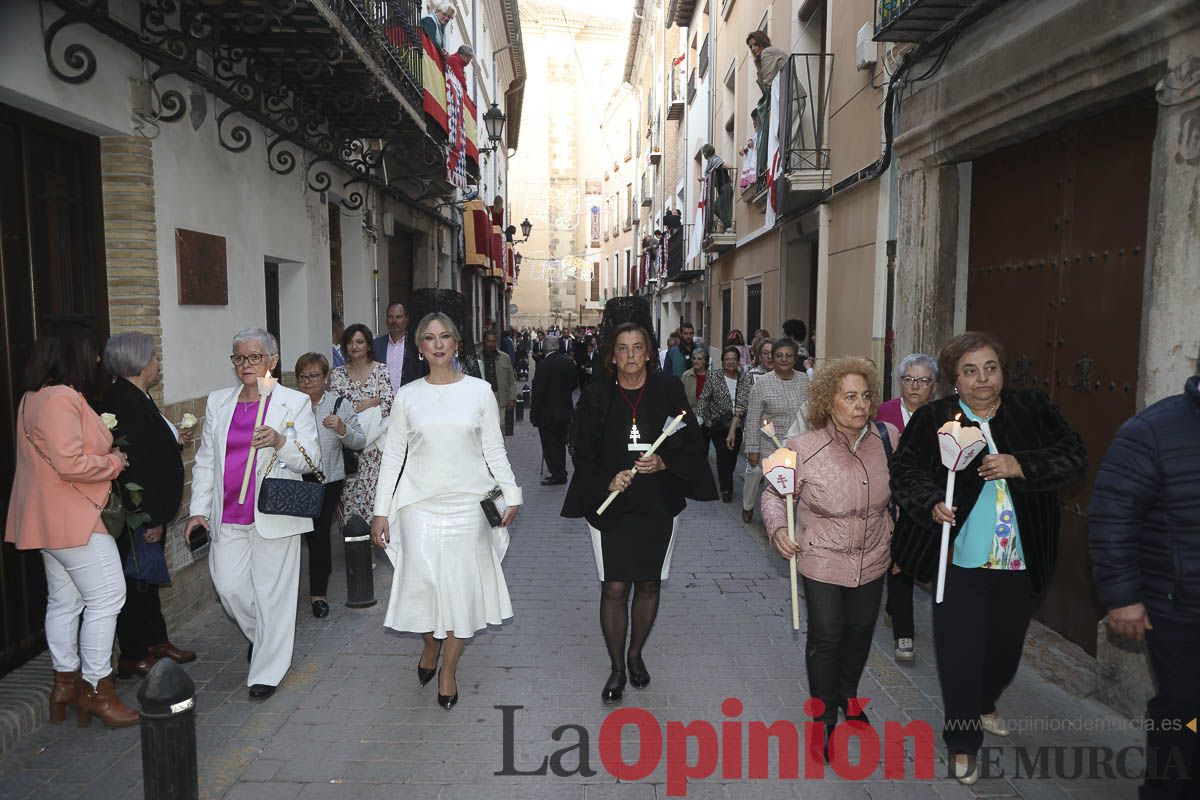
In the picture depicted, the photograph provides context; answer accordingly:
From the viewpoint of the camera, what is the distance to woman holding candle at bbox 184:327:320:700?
444 centimetres

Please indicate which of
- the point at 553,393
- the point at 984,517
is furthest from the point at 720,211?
the point at 984,517

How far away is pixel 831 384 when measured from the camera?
11.9 ft

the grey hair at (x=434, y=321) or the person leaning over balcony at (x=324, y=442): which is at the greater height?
the grey hair at (x=434, y=321)

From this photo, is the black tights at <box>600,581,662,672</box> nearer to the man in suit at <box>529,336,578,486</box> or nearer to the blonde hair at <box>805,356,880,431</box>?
the blonde hair at <box>805,356,880,431</box>

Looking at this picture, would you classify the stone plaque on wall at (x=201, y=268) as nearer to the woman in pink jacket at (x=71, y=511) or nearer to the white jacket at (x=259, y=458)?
the white jacket at (x=259, y=458)

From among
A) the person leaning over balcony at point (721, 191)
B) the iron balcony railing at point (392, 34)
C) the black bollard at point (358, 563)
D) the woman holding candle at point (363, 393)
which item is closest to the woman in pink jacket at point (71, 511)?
the black bollard at point (358, 563)

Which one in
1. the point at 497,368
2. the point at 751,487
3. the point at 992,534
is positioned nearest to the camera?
the point at 992,534

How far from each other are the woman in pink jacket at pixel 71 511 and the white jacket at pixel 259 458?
0.43 metres

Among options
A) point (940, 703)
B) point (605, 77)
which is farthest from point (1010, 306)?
point (605, 77)

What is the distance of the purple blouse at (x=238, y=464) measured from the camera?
4.43 metres

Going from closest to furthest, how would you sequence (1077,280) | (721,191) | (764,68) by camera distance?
(1077,280) → (764,68) → (721,191)

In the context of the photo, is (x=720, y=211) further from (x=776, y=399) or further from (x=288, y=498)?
(x=288, y=498)

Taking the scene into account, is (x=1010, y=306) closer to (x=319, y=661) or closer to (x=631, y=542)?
(x=631, y=542)

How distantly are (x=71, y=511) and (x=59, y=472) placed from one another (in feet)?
0.67
